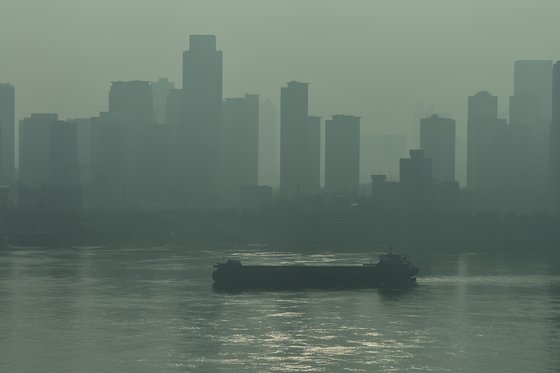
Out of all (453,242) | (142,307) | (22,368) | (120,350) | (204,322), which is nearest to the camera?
(22,368)

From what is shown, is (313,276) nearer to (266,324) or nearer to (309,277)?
→ (309,277)

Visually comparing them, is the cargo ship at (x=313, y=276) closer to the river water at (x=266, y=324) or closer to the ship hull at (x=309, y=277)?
the ship hull at (x=309, y=277)

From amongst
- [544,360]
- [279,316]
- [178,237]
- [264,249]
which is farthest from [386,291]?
[178,237]

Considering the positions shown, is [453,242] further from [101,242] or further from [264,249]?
[101,242]

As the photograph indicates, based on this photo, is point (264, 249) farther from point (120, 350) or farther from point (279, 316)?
point (120, 350)

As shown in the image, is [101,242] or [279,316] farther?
[101,242]

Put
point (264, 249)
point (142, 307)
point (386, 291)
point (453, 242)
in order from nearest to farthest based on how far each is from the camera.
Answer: point (142, 307)
point (386, 291)
point (264, 249)
point (453, 242)
